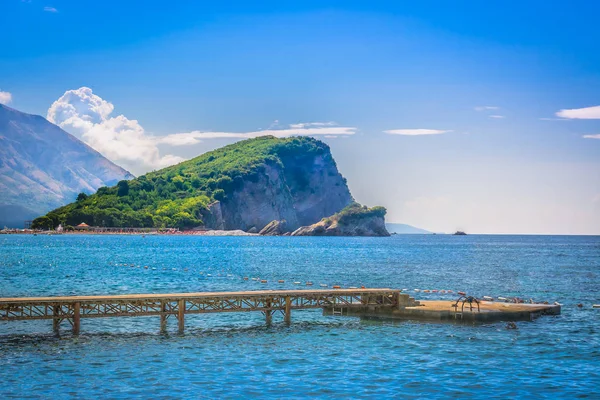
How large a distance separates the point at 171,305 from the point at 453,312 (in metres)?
18.3

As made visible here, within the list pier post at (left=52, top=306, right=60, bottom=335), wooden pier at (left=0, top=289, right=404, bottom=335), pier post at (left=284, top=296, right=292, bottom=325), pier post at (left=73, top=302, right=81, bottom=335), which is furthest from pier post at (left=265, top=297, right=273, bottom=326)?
pier post at (left=52, top=306, right=60, bottom=335)

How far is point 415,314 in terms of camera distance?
46875mm

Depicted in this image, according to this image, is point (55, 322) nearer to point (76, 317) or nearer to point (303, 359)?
point (76, 317)

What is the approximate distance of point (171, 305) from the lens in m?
46.0

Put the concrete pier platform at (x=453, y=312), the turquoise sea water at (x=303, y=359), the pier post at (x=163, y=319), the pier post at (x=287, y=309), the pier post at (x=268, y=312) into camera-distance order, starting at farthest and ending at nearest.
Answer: the pier post at (x=287, y=309) → the concrete pier platform at (x=453, y=312) → the pier post at (x=268, y=312) → the pier post at (x=163, y=319) → the turquoise sea water at (x=303, y=359)

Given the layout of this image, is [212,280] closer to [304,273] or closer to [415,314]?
[304,273]

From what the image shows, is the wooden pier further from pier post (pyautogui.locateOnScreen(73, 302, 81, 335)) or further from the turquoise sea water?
the turquoise sea water

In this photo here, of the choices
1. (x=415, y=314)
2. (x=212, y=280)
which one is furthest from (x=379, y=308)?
→ (x=212, y=280)

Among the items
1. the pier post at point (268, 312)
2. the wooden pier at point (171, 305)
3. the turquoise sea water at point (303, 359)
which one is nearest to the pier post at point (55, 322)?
the wooden pier at point (171, 305)

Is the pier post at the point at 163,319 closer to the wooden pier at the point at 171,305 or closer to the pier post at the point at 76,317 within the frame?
the wooden pier at the point at 171,305

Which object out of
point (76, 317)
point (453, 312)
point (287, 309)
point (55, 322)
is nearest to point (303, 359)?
point (287, 309)

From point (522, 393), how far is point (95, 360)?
757 inches

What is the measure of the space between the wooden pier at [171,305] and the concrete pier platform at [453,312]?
0.42 metres

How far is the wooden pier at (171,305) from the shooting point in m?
39.7
